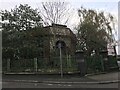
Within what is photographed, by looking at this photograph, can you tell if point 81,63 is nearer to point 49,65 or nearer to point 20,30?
point 49,65

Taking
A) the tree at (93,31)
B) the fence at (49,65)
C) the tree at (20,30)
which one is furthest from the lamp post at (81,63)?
the tree at (93,31)

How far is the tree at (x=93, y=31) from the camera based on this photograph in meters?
36.7

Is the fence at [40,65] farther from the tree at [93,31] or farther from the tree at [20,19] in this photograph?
the tree at [93,31]

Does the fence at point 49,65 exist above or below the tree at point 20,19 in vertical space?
below

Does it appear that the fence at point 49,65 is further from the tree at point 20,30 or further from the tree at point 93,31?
the tree at point 93,31

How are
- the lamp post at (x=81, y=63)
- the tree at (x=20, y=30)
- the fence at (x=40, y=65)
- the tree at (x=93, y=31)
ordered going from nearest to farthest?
the lamp post at (x=81, y=63), the fence at (x=40, y=65), the tree at (x=20, y=30), the tree at (x=93, y=31)

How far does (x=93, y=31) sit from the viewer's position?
36.7 metres

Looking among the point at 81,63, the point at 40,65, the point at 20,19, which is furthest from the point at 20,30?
the point at 81,63

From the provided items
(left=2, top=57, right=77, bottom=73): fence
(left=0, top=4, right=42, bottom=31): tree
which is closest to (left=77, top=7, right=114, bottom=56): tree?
(left=0, top=4, right=42, bottom=31): tree

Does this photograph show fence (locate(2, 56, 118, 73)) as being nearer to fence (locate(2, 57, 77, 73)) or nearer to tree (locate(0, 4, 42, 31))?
fence (locate(2, 57, 77, 73))

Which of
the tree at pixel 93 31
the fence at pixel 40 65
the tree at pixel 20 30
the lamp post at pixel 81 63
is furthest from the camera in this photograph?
the tree at pixel 93 31

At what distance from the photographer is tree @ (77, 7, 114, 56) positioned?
36656mm

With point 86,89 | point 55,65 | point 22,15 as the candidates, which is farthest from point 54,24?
point 86,89

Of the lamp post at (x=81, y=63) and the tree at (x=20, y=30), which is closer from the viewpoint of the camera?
the lamp post at (x=81, y=63)
